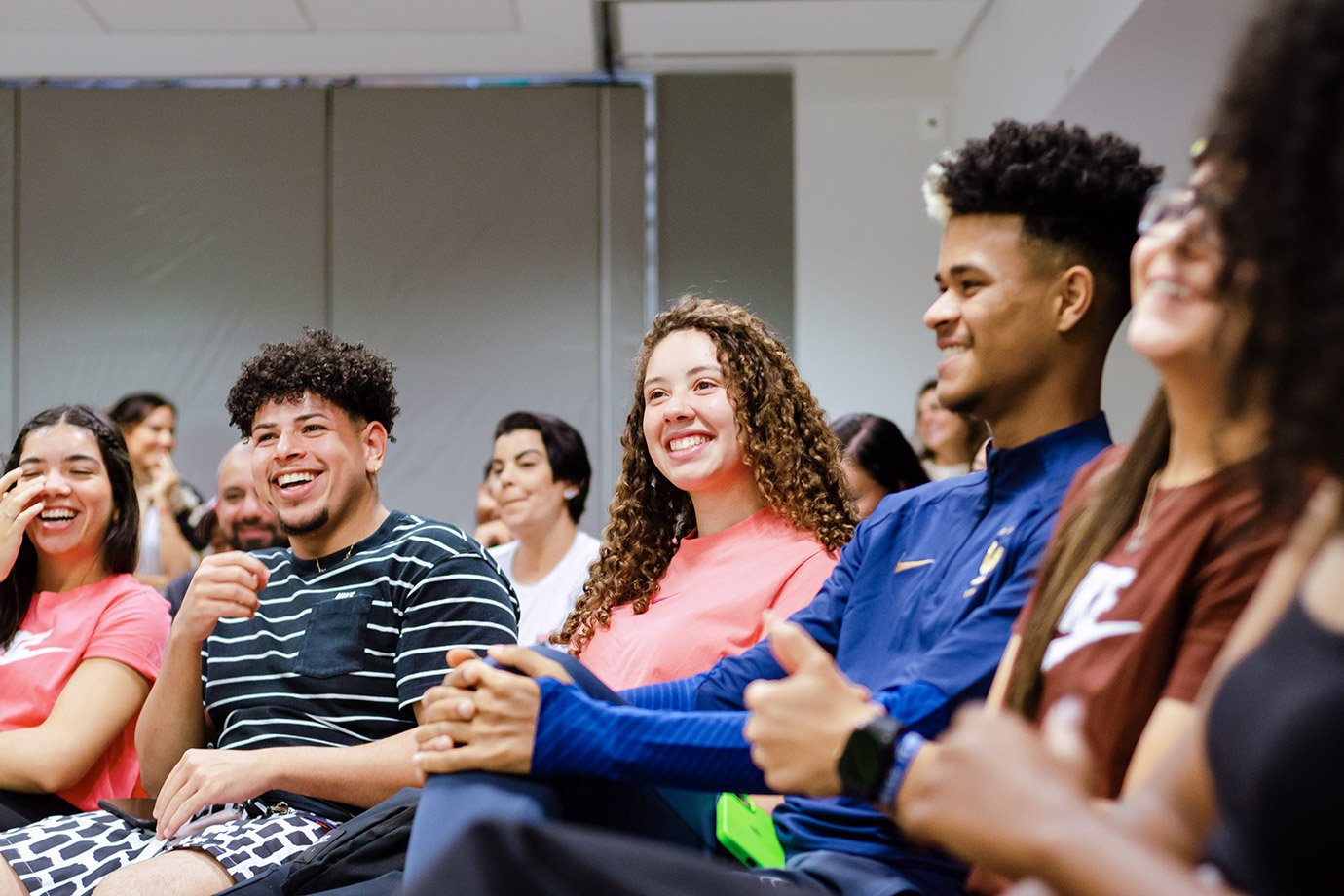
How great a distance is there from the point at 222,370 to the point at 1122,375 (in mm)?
3815

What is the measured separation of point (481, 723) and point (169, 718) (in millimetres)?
934

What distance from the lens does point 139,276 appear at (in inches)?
230

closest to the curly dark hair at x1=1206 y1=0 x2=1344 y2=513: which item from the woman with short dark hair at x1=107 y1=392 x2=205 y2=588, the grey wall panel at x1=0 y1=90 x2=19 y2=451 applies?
the woman with short dark hair at x1=107 y1=392 x2=205 y2=588

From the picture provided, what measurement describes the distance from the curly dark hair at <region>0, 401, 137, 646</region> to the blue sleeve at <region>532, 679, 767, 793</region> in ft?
4.63

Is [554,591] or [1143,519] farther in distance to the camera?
[554,591]

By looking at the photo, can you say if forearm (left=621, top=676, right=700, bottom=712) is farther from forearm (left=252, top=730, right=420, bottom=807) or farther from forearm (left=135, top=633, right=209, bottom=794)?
forearm (left=135, top=633, right=209, bottom=794)

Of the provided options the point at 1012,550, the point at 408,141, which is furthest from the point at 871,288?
the point at 1012,550

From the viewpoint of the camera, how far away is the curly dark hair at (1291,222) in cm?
76

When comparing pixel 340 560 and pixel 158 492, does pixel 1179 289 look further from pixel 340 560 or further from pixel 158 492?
pixel 158 492

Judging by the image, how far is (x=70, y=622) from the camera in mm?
2305

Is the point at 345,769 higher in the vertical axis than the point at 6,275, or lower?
lower

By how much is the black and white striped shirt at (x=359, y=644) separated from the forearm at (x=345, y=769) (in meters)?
0.07

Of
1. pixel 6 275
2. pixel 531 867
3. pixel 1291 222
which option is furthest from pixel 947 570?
pixel 6 275

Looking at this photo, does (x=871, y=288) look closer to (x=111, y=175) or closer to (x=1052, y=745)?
(x=111, y=175)
